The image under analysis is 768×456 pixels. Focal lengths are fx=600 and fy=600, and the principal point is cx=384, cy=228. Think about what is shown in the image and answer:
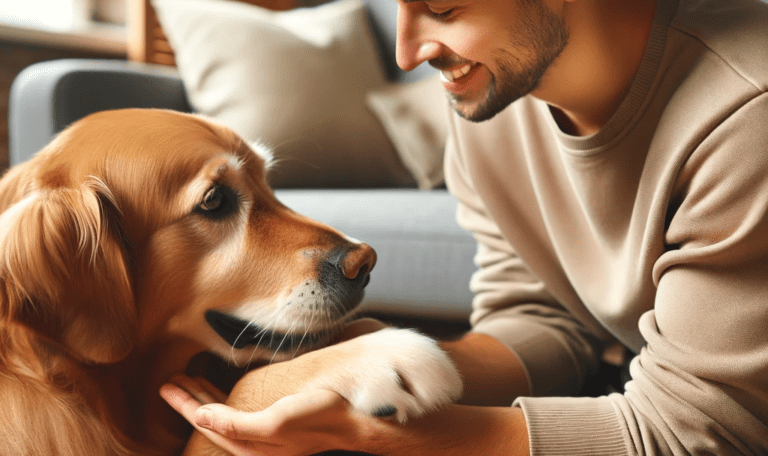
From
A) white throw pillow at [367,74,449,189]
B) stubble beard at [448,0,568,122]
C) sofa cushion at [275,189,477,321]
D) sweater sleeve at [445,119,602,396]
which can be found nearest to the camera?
stubble beard at [448,0,568,122]

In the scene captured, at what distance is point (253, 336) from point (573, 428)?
49 centimetres

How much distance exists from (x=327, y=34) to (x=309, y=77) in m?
0.29

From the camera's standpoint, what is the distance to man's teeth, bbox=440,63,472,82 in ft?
3.23

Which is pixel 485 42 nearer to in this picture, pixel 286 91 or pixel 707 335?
pixel 707 335

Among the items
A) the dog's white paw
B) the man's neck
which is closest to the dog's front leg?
the dog's white paw

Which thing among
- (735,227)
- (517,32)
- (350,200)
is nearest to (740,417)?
(735,227)

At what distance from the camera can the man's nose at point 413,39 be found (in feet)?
3.11

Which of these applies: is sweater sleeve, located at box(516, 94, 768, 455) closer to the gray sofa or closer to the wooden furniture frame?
the gray sofa

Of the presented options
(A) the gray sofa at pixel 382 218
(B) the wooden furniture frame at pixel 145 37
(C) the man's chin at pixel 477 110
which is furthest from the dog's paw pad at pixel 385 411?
(B) the wooden furniture frame at pixel 145 37

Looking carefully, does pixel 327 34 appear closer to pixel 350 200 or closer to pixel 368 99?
pixel 368 99

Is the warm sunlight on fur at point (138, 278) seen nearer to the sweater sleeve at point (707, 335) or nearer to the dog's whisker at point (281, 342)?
the dog's whisker at point (281, 342)

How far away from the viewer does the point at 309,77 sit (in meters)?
2.08

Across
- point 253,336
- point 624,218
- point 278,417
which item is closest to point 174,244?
point 253,336

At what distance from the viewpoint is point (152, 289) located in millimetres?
875
